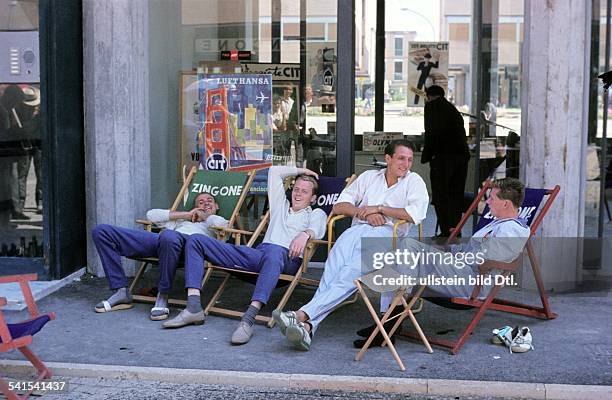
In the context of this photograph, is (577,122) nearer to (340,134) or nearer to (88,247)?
(340,134)

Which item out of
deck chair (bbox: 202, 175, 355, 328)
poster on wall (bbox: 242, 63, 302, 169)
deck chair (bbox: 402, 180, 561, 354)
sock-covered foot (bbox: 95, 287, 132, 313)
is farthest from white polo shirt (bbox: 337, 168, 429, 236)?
poster on wall (bbox: 242, 63, 302, 169)

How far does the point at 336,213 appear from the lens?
6.15 meters

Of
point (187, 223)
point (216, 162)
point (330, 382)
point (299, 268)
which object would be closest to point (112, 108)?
point (216, 162)

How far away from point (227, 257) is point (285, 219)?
0.54m

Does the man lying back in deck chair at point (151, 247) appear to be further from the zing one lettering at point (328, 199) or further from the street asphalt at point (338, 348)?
the zing one lettering at point (328, 199)

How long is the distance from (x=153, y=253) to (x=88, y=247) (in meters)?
1.39

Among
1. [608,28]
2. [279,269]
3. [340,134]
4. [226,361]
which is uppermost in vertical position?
[608,28]

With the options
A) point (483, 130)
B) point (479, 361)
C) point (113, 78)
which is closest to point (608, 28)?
point (483, 130)

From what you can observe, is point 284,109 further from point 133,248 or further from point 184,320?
point 184,320

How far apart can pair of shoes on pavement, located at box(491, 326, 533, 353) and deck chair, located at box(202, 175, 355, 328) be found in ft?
4.15

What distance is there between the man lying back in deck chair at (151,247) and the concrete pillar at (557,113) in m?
2.36

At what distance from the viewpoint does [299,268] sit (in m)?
6.07

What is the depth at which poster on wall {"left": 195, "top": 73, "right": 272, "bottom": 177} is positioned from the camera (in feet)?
26.0

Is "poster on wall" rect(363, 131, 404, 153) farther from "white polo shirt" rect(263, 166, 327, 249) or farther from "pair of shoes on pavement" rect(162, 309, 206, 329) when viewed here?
"pair of shoes on pavement" rect(162, 309, 206, 329)
